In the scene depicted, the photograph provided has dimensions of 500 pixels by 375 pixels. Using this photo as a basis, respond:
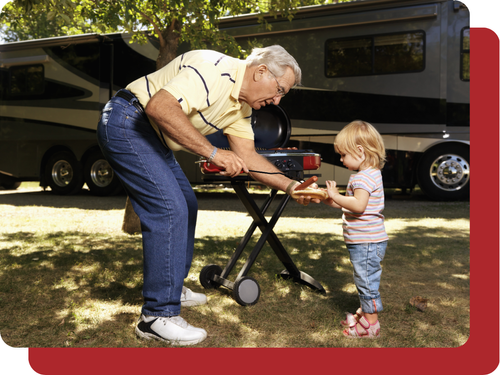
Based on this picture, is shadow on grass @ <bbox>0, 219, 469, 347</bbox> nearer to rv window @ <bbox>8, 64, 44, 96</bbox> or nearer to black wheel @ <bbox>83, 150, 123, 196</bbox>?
black wheel @ <bbox>83, 150, 123, 196</bbox>

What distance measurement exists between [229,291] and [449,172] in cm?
630

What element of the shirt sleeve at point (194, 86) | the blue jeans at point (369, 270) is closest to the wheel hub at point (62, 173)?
the shirt sleeve at point (194, 86)

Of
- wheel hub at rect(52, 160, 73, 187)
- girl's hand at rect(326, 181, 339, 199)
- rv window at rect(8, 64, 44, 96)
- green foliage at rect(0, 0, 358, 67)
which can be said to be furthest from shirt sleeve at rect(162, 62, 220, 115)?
rv window at rect(8, 64, 44, 96)

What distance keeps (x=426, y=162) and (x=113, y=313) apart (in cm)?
688

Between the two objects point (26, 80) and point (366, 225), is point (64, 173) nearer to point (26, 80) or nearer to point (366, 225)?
point (26, 80)

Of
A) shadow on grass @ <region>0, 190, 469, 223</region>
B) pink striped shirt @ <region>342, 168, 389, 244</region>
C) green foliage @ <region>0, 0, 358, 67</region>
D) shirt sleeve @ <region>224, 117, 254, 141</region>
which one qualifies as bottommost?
shadow on grass @ <region>0, 190, 469, 223</region>

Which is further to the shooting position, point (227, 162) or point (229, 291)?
point (229, 291)

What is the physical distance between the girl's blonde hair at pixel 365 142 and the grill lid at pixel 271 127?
1.12 m

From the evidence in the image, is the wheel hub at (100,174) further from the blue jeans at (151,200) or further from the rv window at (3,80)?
the blue jeans at (151,200)

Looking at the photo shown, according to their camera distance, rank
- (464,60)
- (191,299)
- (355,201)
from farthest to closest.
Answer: (464,60), (191,299), (355,201)

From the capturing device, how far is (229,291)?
10.1 ft

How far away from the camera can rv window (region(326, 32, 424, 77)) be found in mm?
7949

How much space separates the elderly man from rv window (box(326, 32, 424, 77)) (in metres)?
6.33

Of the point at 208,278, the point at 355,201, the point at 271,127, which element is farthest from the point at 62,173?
the point at 355,201
